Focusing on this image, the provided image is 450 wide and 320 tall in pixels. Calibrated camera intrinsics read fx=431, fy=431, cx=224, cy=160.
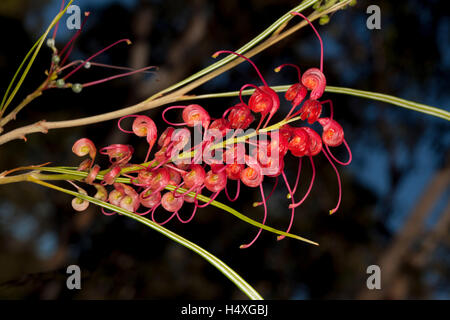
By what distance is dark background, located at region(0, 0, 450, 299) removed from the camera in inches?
94.7

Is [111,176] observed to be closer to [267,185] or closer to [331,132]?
[331,132]

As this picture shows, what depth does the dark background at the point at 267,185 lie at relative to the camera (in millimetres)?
2406

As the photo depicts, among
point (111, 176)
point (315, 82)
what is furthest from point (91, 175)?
point (315, 82)

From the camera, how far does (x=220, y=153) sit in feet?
1.39

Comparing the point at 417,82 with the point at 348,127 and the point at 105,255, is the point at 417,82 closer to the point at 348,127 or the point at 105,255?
the point at 348,127

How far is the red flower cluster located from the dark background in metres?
1.58

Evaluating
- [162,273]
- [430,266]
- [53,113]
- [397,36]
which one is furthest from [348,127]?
[53,113]

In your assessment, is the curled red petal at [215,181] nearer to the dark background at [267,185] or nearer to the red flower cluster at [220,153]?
the red flower cluster at [220,153]

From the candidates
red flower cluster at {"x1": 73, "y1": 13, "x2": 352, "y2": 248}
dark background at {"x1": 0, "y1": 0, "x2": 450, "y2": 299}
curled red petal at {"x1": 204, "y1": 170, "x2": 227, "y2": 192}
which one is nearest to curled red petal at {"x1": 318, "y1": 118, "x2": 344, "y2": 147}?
red flower cluster at {"x1": 73, "y1": 13, "x2": 352, "y2": 248}

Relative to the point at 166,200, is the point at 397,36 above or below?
above

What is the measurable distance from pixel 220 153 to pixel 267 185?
267 centimetres

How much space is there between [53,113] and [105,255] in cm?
105

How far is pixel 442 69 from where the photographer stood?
8.62 feet

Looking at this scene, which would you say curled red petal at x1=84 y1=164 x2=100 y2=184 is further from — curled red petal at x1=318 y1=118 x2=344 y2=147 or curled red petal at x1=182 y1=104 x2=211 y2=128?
curled red petal at x1=318 y1=118 x2=344 y2=147
